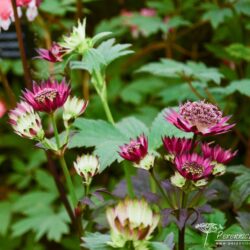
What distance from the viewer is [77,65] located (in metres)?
0.89

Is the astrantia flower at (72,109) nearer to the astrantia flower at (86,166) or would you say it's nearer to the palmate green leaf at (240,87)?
the astrantia flower at (86,166)

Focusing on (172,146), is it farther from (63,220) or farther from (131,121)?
(63,220)

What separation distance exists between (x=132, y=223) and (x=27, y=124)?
0.84 ft

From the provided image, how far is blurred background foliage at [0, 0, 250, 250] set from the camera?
4.30 ft

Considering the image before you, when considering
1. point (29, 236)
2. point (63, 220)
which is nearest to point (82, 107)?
point (63, 220)

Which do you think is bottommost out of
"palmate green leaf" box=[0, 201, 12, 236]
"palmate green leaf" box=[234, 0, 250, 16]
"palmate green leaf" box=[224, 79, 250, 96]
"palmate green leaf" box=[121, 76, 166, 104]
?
"palmate green leaf" box=[0, 201, 12, 236]

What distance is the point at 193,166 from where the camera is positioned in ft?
2.04

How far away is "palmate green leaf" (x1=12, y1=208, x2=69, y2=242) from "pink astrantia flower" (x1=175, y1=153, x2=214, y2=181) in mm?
731

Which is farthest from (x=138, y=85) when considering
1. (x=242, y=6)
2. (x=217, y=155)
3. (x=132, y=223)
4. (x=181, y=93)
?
(x=132, y=223)

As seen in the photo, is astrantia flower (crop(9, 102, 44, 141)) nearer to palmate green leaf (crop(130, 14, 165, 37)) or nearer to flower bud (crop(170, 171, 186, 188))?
flower bud (crop(170, 171, 186, 188))

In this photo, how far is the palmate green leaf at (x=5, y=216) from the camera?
56.1 inches

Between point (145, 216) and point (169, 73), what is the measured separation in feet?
2.47

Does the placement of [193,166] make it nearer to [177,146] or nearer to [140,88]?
[177,146]

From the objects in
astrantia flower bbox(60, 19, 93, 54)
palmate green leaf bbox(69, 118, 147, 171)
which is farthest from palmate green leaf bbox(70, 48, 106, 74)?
palmate green leaf bbox(69, 118, 147, 171)
